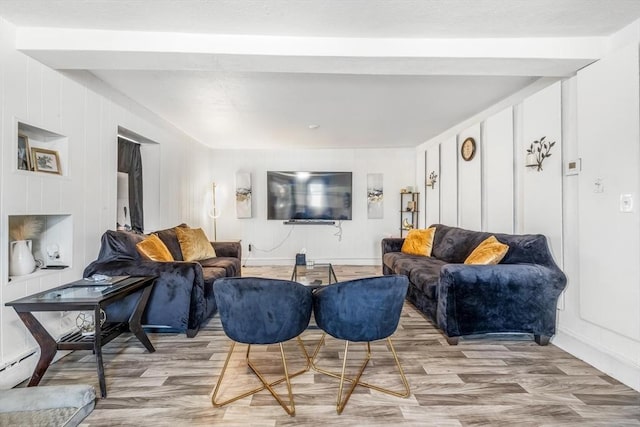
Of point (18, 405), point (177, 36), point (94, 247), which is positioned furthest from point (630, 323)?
point (94, 247)

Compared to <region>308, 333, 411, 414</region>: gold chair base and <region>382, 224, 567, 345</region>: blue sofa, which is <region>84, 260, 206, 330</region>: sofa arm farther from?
<region>382, 224, 567, 345</region>: blue sofa

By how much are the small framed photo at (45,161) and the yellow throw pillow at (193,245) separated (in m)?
1.38

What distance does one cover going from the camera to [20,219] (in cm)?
224

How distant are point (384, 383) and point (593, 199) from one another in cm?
202

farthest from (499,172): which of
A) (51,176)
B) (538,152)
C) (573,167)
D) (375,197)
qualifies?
(51,176)

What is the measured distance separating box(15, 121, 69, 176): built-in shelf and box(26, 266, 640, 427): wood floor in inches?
57.5

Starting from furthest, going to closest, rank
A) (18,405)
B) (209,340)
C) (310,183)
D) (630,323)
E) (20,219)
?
(310,183) < (209,340) < (20,219) < (630,323) < (18,405)

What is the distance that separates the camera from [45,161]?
7.47 ft

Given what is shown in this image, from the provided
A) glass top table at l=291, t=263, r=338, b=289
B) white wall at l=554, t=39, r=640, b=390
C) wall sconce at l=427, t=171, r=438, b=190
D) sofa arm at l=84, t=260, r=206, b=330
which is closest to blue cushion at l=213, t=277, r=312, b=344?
sofa arm at l=84, t=260, r=206, b=330

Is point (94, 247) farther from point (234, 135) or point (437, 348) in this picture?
point (437, 348)

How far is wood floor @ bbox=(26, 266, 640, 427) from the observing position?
5.30 feet

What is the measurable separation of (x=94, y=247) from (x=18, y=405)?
1.36 meters

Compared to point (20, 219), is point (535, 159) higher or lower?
higher

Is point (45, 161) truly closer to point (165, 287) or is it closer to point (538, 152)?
point (165, 287)
